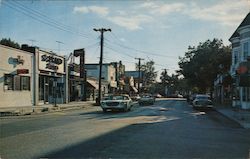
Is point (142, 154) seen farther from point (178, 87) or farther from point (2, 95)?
point (178, 87)

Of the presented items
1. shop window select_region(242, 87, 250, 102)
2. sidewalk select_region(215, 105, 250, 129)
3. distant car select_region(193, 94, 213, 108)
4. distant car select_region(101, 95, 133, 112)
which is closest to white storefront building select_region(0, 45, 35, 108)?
distant car select_region(101, 95, 133, 112)

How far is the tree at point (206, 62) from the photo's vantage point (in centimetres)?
5253

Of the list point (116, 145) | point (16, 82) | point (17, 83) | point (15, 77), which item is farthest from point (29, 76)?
point (116, 145)

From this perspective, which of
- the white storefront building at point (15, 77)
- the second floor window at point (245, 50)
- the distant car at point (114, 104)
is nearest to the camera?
the distant car at point (114, 104)

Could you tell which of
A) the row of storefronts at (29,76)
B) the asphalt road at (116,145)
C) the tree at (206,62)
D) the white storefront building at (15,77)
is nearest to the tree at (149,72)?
the tree at (206,62)

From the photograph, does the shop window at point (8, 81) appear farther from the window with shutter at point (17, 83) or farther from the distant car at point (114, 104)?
the distant car at point (114, 104)

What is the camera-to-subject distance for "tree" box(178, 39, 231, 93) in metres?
52.5

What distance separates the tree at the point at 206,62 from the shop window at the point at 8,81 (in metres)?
26.2

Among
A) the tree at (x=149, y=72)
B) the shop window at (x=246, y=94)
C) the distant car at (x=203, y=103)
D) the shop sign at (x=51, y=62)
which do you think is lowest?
the distant car at (x=203, y=103)

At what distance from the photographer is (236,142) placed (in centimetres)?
1387

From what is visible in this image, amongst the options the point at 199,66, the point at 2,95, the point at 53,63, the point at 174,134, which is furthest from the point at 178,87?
the point at 174,134

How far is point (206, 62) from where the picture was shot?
5747cm

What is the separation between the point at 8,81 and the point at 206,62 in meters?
29.9

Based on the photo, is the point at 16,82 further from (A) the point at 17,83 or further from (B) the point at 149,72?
(B) the point at 149,72
